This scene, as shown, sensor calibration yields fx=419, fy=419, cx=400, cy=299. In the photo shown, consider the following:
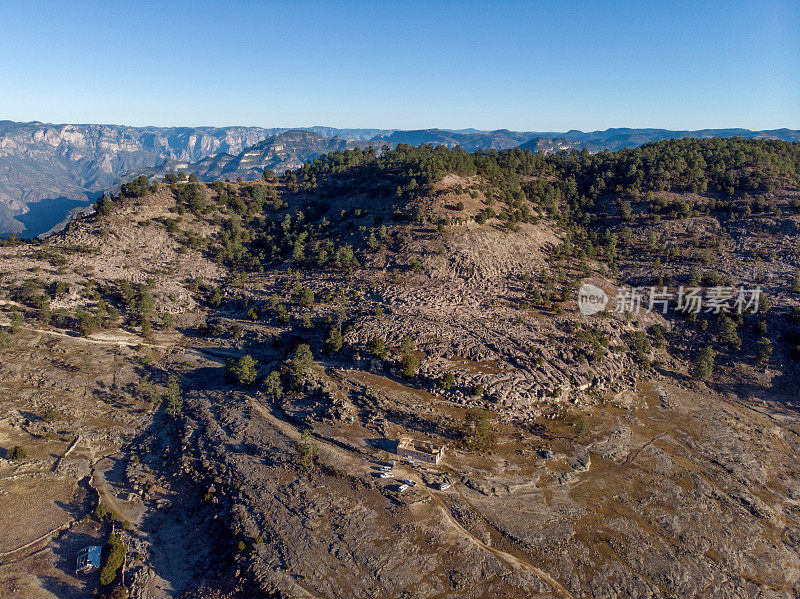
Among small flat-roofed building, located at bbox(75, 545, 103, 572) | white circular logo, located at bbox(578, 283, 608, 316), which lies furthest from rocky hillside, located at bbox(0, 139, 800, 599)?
white circular logo, located at bbox(578, 283, 608, 316)

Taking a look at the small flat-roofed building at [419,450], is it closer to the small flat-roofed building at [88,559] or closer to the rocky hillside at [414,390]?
the rocky hillside at [414,390]

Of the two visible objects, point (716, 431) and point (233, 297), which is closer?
point (716, 431)

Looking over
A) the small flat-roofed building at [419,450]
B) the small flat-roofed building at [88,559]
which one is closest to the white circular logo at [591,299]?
the small flat-roofed building at [419,450]

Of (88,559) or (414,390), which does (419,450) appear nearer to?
(414,390)

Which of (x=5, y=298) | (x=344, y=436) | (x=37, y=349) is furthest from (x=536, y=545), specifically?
(x=5, y=298)

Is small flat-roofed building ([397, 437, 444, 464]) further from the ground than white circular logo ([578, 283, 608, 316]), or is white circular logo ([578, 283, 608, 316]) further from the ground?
white circular logo ([578, 283, 608, 316])

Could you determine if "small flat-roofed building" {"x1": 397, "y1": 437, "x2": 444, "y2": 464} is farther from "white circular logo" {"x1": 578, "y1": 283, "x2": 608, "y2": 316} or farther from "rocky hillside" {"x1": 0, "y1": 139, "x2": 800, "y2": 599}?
"white circular logo" {"x1": 578, "y1": 283, "x2": 608, "y2": 316}

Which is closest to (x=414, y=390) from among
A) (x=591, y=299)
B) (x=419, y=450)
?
(x=419, y=450)

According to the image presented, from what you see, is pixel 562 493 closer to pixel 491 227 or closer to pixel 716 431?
pixel 716 431
